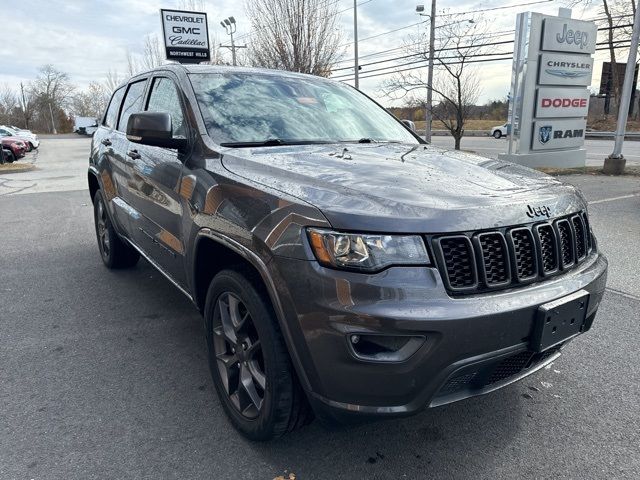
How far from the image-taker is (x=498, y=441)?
7.67ft

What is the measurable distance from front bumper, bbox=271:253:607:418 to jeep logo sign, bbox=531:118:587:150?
12188 millimetres

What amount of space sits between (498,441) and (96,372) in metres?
2.35

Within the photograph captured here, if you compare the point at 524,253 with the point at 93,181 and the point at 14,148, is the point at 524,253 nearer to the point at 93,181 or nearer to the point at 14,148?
the point at 93,181

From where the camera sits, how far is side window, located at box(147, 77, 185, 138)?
3.00 metres

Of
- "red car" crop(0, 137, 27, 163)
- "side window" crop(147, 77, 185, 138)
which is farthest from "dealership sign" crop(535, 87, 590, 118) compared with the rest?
"red car" crop(0, 137, 27, 163)

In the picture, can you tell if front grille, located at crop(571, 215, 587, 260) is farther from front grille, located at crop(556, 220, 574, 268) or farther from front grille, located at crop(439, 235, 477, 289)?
front grille, located at crop(439, 235, 477, 289)

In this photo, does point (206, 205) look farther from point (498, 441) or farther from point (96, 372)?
point (498, 441)

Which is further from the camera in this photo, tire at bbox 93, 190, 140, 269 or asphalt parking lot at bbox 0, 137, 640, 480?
tire at bbox 93, 190, 140, 269

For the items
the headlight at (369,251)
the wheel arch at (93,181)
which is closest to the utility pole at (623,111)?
the wheel arch at (93,181)

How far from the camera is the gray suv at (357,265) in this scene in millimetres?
1708

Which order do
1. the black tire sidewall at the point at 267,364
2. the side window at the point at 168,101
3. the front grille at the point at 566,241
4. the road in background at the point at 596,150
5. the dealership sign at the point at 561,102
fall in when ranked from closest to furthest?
the black tire sidewall at the point at 267,364, the front grille at the point at 566,241, the side window at the point at 168,101, the dealership sign at the point at 561,102, the road in background at the point at 596,150

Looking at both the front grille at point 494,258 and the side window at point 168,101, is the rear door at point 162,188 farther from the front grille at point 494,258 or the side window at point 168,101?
the front grille at point 494,258

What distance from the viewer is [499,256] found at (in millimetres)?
1871

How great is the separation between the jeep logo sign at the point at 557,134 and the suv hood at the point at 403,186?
441 inches
